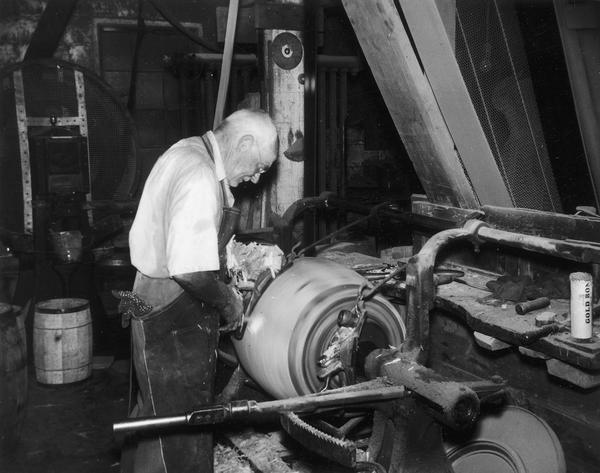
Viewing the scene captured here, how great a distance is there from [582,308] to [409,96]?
1.48m

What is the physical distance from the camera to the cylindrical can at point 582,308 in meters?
2.44

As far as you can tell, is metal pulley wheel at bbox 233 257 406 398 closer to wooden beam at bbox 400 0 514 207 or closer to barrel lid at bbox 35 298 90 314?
wooden beam at bbox 400 0 514 207

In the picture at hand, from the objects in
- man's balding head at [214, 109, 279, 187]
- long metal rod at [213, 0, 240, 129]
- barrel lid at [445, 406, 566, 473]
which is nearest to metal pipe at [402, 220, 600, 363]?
barrel lid at [445, 406, 566, 473]

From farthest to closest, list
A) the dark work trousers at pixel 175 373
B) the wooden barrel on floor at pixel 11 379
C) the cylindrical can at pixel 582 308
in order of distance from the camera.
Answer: the wooden barrel on floor at pixel 11 379, the dark work trousers at pixel 175 373, the cylindrical can at pixel 582 308

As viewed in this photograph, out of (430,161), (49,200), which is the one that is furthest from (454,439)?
(49,200)

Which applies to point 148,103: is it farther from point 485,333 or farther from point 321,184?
point 485,333

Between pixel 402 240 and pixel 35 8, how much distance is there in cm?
550

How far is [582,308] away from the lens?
2438 mm

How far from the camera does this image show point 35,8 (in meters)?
7.74

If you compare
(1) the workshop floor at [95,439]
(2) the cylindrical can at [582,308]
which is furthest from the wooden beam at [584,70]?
(1) the workshop floor at [95,439]

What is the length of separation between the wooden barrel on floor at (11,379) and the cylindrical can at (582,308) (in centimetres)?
332

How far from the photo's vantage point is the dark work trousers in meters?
2.81

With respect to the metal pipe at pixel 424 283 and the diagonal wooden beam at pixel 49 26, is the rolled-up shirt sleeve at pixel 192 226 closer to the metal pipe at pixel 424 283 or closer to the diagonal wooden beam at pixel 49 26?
the metal pipe at pixel 424 283

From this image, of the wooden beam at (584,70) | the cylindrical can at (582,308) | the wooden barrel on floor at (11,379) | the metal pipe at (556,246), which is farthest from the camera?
the wooden barrel on floor at (11,379)
